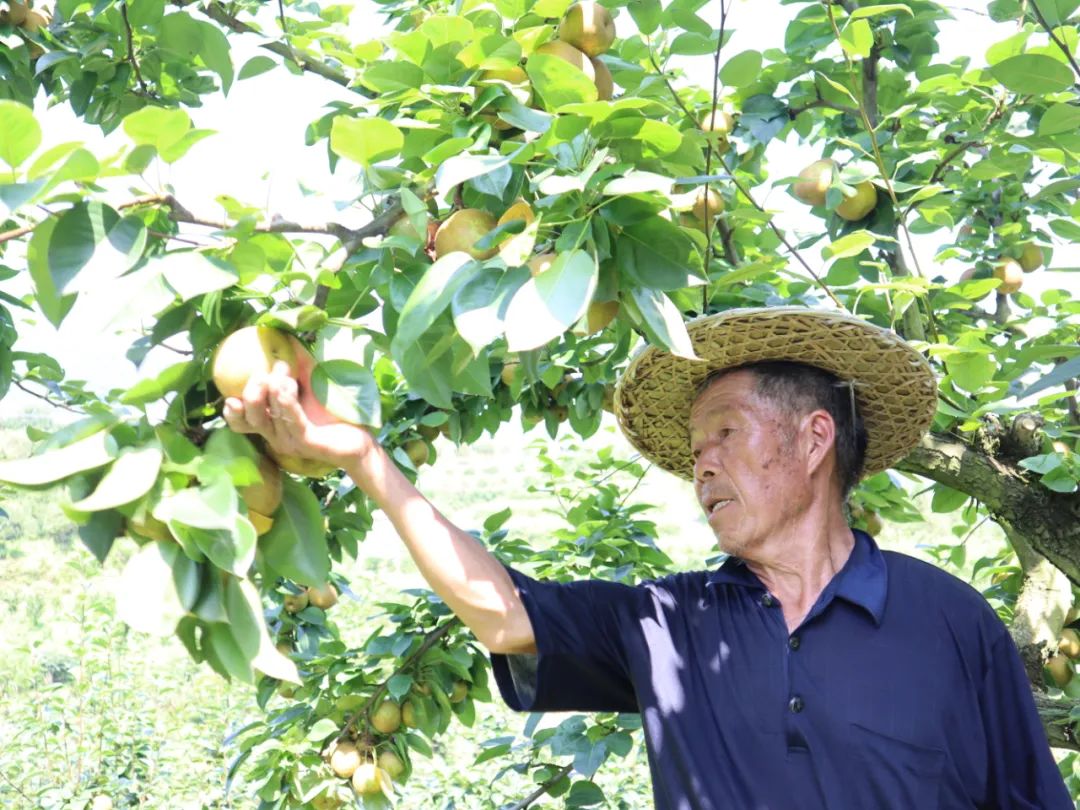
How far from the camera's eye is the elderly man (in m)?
1.54

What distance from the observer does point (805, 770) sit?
153 cm

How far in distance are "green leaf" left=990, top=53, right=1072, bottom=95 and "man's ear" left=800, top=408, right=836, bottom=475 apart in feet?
1.80

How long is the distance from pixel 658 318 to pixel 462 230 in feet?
0.76

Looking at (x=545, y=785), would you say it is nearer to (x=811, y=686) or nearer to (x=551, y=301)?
(x=811, y=686)

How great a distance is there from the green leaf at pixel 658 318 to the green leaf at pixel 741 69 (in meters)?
→ 0.97

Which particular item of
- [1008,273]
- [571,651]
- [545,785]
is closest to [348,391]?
[571,651]

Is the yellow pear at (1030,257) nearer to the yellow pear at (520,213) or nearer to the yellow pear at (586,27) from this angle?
the yellow pear at (586,27)

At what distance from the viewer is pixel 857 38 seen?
6.77 ft

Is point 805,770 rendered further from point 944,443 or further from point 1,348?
Answer: point 1,348

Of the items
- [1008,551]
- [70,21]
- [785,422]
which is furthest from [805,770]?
[1008,551]

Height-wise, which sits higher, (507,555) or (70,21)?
(70,21)

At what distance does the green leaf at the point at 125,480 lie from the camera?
103cm

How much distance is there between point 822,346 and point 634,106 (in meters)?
0.76

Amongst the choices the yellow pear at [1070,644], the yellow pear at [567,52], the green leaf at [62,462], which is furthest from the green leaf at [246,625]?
the yellow pear at [1070,644]
